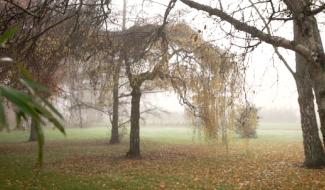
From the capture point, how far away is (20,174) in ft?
38.4

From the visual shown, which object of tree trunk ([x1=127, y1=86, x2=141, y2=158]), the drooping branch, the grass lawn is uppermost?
the drooping branch

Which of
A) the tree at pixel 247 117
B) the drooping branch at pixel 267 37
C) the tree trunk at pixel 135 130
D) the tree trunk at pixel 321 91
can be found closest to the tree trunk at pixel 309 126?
the tree at pixel 247 117

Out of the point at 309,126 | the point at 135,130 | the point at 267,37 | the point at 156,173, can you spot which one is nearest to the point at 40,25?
→ the point at 267,37

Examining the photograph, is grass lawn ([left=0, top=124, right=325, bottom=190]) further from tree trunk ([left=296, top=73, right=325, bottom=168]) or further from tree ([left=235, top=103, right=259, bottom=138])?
tree ([left=235, top=103, right=259, bottom=138])

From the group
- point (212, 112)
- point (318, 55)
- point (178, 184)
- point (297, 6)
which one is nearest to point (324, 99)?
point (318, 55)

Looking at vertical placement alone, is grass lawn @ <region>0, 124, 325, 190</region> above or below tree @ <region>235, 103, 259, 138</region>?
below

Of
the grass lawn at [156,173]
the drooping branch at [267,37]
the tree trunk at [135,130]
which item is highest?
the drooping branch at [267,37]

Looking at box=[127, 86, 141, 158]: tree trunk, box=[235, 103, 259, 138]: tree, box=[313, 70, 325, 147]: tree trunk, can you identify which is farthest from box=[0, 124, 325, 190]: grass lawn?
box=[313, 70, 325, 147]: tree trunk

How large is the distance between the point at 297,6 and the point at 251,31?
82 cm

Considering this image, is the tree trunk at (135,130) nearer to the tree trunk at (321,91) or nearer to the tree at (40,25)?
the tree at (40,25)

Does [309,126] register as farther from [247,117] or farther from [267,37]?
[267,37]

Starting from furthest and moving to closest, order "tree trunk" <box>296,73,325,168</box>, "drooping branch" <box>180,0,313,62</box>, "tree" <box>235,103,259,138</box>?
"tree trunk" <box>296,73,325,168</box> < "tree" <box>235,103,259,138</box> < "drooping branch" <box>180,0,313,62</box>

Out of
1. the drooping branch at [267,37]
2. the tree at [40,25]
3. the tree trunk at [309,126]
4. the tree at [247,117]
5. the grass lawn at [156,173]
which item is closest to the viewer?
the drooping branch at [267,37]

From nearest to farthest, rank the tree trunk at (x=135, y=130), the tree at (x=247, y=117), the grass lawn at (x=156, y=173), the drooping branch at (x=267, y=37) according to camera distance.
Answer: the drooping branch at (x=267, y=37), the tree at (x=247, y=117), the grass lawn at (x=156, y=173), the tree trunk at (x=135, y=130)
